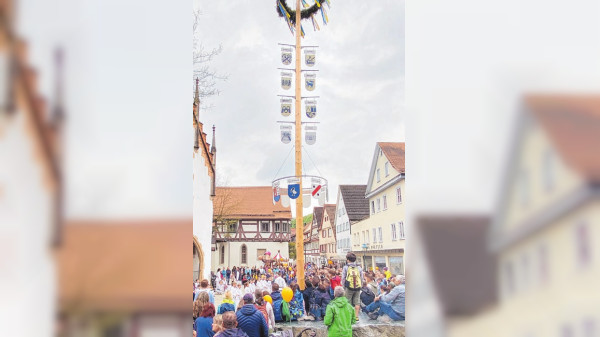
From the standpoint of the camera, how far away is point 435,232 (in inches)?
54.9

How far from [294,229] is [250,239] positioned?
270mm

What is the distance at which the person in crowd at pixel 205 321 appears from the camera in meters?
2.18

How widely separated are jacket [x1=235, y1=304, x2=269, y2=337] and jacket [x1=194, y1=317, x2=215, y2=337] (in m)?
0.18

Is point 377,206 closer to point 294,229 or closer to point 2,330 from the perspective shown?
point 294,229

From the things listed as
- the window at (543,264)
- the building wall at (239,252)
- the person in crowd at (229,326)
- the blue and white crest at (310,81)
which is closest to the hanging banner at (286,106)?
the blue and white crest at (310,81)

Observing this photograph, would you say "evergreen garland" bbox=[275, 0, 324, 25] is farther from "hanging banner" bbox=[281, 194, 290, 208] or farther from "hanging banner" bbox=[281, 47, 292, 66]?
"hanging banner" bbox=[281, 194, 290, 208]

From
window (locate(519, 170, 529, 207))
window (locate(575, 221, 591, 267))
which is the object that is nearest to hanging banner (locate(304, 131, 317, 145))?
window (locate(519, 170, 529, 207))

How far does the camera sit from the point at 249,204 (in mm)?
2621

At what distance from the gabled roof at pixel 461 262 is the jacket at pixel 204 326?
1.25m

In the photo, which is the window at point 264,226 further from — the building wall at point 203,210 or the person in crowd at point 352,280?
the person in crowd at point 352,280

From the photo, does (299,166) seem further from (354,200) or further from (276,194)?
(354,200)

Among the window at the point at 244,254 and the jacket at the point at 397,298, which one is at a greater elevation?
the window at the point at 244,254

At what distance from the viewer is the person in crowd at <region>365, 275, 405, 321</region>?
8.07ft

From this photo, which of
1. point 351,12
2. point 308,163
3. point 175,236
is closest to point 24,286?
point 175,236
